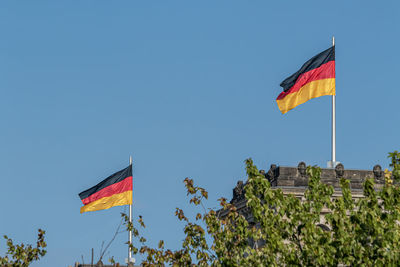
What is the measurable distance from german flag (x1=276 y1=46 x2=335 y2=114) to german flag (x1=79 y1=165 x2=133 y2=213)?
15745 millimetres

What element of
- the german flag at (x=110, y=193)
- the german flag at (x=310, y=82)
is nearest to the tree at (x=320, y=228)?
the german flag at (x=310, y=82)

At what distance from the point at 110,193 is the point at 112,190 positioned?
38 cm

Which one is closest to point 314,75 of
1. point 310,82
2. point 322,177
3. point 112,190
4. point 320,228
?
point 310,82

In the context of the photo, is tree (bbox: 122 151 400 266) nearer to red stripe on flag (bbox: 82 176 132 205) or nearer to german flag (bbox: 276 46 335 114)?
german flag (bbox: 276 46 335 114)

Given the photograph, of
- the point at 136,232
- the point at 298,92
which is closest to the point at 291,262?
the point at 136,232

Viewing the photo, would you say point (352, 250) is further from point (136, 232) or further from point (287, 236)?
point (136, 232)

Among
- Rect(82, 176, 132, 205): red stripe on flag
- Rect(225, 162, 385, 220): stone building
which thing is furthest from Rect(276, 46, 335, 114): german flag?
Rect(82, 176, 132, 205): red stripe on flag

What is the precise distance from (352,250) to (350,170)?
30.9 meters

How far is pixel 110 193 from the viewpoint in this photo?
77500 mm

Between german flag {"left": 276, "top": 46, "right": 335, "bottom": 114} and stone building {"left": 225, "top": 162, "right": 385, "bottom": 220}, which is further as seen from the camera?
stone building {"left": 225, "top": 162, "right": 385, "bottom": 220}

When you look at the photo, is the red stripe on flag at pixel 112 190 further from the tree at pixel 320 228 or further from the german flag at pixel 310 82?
the tree at pixel 320 228

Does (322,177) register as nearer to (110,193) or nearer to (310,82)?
(310,82)

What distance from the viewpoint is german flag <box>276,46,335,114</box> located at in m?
67.4

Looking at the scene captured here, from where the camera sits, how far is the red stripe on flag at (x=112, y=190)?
75938 millimetres
